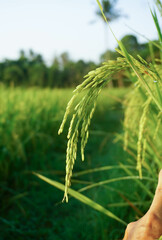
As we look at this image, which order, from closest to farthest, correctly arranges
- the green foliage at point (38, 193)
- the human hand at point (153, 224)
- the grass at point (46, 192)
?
the human hand at point (153, 224) → the grass at point (46, 192) → the green foliage at point (38, 193)

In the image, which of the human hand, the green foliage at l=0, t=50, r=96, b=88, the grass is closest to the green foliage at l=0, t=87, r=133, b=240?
the grass

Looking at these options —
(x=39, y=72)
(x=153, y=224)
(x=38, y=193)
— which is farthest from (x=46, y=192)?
(x=39, y=72)

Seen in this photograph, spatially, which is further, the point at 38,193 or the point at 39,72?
the point at 39,72

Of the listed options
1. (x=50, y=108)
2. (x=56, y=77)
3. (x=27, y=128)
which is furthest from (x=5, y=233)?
(x=56, y=77)

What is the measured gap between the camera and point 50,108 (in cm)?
374

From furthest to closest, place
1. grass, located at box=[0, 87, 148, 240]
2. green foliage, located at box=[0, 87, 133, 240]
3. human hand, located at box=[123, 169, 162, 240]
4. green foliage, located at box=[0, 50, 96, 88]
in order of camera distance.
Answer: green foliage, located at box=[0, 50, 96, 88] < green foliage, located at box=[0, 87, 133, 240] < grass, located at box=[0, 87, 148, 240] < human hand, located at box=[123, 169, 162, 240]

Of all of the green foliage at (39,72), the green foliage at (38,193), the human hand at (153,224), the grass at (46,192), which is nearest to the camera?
the human hand at (153,224)

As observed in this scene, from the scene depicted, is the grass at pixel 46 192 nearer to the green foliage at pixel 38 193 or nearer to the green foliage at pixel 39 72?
the green foliage at pixel 38 193

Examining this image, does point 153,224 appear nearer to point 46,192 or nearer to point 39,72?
point 46,192

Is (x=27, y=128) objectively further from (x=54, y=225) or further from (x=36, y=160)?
(x=54, y=225)

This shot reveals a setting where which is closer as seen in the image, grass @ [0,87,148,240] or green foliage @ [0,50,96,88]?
grass @ [0,87,148,240]

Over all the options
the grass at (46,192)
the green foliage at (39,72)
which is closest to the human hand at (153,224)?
the grass at (46,192)

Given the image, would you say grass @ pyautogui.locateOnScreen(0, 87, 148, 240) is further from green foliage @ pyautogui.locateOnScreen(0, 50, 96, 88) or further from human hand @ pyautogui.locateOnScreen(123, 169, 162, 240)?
green foliage @ pyautogui.locateOnScreen(0, 50, 96, 88)

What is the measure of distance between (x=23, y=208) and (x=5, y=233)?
1.08ft
